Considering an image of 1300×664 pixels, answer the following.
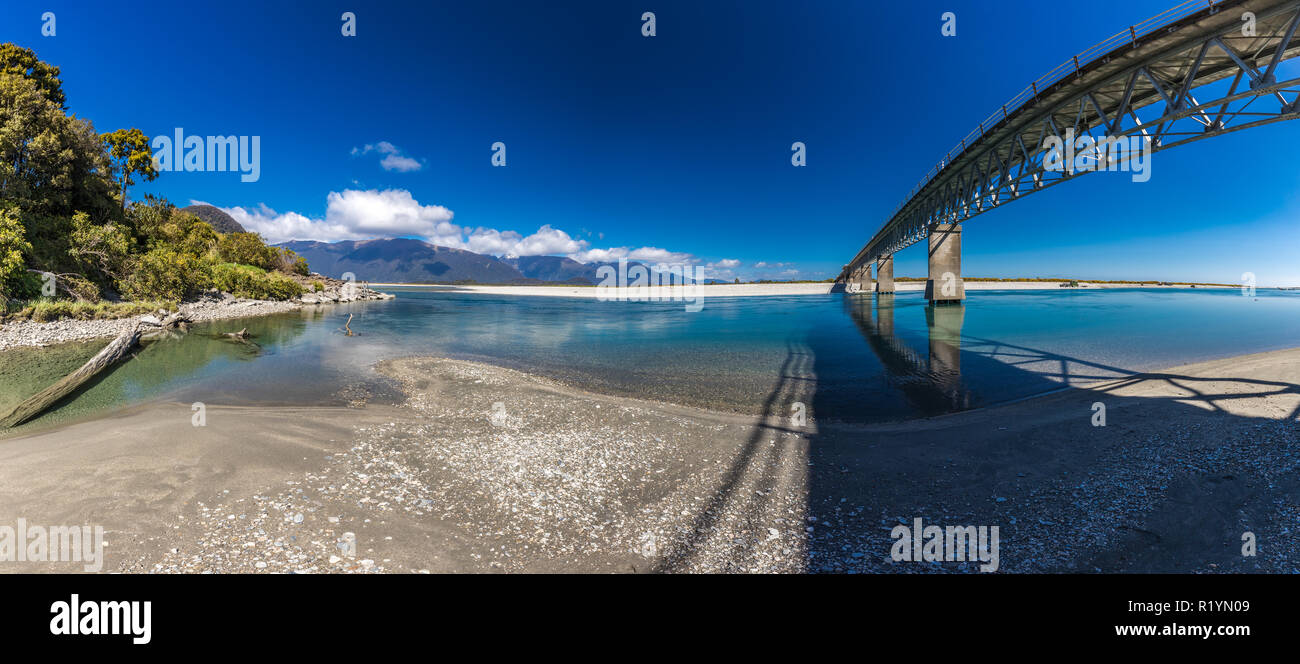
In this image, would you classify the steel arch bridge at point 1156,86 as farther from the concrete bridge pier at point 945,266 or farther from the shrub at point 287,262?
the shrub at point 287,262

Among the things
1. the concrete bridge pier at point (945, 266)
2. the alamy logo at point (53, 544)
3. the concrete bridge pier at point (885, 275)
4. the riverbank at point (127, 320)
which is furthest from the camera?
the concrete bridge pier at point (885, 275)

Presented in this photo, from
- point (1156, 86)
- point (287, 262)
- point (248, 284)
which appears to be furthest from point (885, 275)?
point (287, 262)

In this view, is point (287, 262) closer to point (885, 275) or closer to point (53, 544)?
point (53, 544)

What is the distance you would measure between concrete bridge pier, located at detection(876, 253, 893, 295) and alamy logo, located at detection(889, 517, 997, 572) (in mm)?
83081

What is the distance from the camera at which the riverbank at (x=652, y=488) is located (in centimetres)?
435

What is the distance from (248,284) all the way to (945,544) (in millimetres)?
58483

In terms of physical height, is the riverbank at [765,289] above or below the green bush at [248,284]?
above

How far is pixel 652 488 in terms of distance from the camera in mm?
6332

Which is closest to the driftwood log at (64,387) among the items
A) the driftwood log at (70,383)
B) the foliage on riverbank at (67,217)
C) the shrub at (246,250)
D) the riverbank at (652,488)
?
the driftwood log at (70,383)
